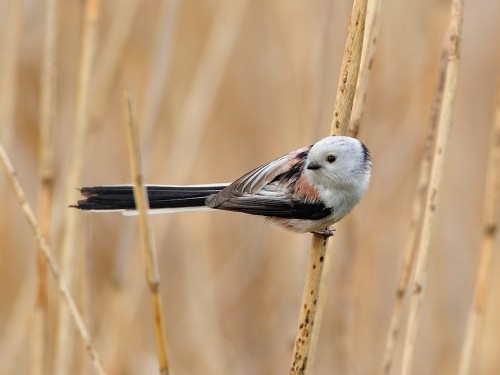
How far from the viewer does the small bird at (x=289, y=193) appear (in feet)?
4.22

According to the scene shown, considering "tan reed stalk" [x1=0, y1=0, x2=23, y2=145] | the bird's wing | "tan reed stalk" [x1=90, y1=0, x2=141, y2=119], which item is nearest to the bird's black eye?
the bird's wing

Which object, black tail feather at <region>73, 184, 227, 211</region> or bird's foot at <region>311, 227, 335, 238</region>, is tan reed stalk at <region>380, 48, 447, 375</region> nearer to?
bird's foot at <region>311, 227, 335, 238</region>

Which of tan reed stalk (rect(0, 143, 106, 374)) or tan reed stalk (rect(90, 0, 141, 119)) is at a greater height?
tan reed stalk (rect(90, 0, 141, 119))

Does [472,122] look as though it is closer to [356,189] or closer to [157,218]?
[157,218]

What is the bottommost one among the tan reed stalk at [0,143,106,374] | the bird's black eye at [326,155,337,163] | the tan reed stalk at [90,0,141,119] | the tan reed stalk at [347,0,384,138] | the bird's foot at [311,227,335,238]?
the tan reed stalk at [0,143,106,374]

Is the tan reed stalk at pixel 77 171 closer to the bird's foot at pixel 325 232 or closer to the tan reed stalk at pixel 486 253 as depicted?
the bird's foot at pixel 325 232

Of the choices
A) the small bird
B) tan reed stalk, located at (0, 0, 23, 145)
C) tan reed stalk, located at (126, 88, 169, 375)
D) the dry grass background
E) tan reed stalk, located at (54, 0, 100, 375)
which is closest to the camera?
tan reed stalk, located at (126, 88, 169, 375)

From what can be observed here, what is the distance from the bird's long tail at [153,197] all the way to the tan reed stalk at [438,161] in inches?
16.8

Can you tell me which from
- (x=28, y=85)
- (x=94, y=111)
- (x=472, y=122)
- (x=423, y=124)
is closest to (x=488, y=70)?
(x=472, y=122)

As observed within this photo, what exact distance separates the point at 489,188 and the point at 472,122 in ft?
3.72

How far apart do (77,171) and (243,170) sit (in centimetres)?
113

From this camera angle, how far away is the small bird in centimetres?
129

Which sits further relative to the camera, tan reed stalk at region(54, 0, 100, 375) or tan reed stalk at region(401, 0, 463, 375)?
tan reed stalk at region(54, 0, 100, 375)

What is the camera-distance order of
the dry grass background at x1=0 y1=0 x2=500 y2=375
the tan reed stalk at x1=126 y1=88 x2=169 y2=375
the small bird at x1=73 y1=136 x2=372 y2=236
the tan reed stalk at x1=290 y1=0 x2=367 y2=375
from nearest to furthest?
the tan reed stalk at x1=126 y1=88 x2=169 y2=375
the tan reed stalk at x1=290 y1=0 x2=367 y2=375
the small bird at x1=73 y1=136 x2=372 y2=236
the dry grass background at x1=0 y1=0 x2=500 y2=375
